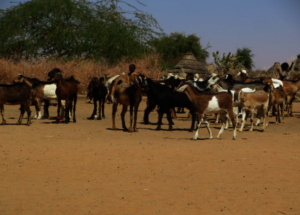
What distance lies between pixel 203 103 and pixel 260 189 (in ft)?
19.7

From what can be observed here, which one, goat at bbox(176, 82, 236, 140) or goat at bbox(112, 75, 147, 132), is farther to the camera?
goat at bbox(112, 75, 147, 132)

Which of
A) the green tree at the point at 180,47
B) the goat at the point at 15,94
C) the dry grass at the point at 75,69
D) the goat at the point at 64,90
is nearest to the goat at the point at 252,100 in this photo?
the goat at the point at 64,90

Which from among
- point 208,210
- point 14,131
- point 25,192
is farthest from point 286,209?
point 14,131

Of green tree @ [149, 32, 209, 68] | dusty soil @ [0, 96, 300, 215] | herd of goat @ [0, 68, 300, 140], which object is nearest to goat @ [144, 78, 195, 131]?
herd of goat @ [0, 68, 300, 140]

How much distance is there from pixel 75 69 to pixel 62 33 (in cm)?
716

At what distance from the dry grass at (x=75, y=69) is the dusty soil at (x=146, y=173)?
664 inches

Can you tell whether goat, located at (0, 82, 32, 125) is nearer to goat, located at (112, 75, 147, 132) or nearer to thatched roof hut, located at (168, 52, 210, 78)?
goat, located at (112, 75, 147, 132)

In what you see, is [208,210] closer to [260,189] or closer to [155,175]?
[260,189]

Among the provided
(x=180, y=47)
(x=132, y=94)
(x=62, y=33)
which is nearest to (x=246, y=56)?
(x=180, y=47)

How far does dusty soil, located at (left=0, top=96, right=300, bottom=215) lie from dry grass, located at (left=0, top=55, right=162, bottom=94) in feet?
55.3

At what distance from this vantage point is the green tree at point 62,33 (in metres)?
39.5

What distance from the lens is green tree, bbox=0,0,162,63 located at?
130 ft

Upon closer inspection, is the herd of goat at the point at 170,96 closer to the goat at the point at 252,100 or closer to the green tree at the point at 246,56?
the goat at the point at 252,100

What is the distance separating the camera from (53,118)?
20.4m
